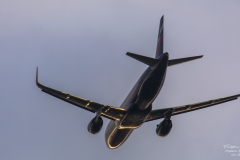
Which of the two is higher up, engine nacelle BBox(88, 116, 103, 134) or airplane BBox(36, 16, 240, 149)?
airplane BBox(36, 16, 240, 149)

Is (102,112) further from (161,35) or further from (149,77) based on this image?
(161,35)

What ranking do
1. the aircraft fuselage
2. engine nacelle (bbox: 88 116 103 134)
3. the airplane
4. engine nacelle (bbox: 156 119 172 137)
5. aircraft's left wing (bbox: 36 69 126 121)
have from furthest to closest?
engine nacelle (bbox: 156 119 172 137) → engine nacelle (bbox: 88 116 103 134) → aircraft's left wing (bbox: 36 69 126 121) → the airplane → the aircraft fuselage

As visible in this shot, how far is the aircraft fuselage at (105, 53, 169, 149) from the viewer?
29.3m

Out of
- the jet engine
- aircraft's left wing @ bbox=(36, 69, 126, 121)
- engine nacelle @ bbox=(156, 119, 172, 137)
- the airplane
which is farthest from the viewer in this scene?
engine nacelle @ bbox=(156, 119, 172, 137)

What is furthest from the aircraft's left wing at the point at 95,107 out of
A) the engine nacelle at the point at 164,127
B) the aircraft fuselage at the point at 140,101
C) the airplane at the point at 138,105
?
→ the engine nacelle at the point at 164,127

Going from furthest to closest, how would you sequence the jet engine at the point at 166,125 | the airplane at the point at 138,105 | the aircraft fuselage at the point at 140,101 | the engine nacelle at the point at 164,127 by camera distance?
the engine nacelle at the point at 164,127 → the jet engine at the point at 166,125 → the airplane at the point at 138,105 → the aircraft fuselage at the point at 140,101

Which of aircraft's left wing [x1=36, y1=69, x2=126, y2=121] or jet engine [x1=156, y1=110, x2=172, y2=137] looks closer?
aircraft's left wing [x1=36, y1=69, x2=126, y2=121]

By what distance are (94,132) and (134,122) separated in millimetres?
4215

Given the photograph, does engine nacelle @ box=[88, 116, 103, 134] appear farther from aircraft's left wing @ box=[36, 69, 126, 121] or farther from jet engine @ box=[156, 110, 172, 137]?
jet engine @ box=[156, 110, 172, 137]

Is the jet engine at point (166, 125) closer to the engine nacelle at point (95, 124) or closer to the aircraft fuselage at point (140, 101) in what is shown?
the aircraft fuselage at point (140, 101)

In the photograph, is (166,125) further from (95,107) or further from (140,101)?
(95,107)

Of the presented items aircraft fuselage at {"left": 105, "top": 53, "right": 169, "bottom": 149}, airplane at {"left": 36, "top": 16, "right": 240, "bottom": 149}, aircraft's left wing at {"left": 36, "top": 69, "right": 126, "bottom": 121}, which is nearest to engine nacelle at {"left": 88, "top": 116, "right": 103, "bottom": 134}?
airplane at {"left": 36, "top": 16, "right": 240, "bottom": 149}

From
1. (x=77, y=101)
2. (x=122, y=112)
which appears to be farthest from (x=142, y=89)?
(x=77, y=101)

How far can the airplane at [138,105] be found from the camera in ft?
96.5
